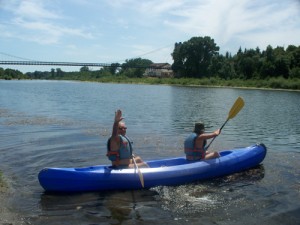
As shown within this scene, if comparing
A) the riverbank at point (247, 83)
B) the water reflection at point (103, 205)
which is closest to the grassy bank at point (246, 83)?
the riverbank at point (247, 83)

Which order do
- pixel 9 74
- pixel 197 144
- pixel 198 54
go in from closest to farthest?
pixel 197 144, pixel 198 54, pixel 9 74

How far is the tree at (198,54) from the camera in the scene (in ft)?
238

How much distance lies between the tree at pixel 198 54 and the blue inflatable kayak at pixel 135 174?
6544 cm

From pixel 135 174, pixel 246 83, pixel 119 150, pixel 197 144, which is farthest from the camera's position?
pixel 246 83

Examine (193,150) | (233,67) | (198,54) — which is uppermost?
(198,54)

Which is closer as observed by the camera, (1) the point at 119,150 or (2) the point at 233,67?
(1) the point at 119,150

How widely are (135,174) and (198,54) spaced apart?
68047mm

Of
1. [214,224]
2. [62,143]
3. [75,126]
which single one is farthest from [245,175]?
[75,126]

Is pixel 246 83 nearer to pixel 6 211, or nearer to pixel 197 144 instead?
pixel 197 144

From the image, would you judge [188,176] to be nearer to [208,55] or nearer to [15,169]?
[15,169]

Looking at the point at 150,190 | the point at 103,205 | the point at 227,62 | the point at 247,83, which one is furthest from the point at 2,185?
the point at 227,62

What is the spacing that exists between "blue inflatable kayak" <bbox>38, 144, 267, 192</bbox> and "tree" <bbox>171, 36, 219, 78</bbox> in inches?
2576

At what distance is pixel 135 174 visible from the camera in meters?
6.55

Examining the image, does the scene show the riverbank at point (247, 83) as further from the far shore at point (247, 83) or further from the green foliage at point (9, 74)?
the green foliage at point (9, 74)
